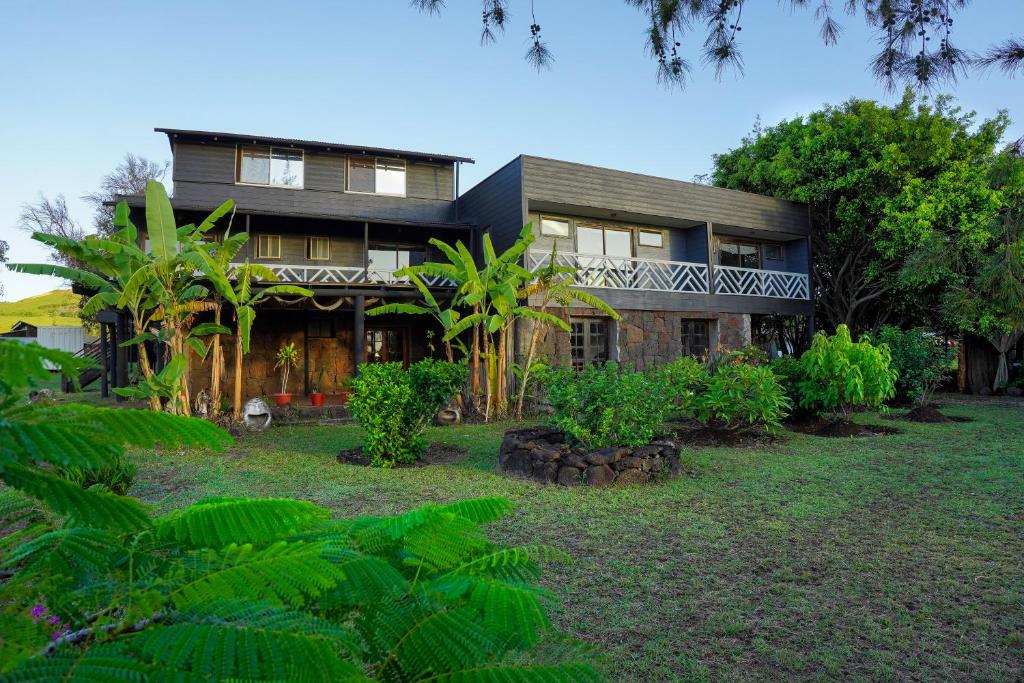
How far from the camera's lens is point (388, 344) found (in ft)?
60.1

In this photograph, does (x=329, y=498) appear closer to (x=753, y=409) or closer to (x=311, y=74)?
(x=753, y=409)

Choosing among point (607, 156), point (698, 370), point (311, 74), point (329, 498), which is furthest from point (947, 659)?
point (607, 156)

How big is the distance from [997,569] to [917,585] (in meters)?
0.80

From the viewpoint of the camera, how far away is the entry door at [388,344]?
714 inches

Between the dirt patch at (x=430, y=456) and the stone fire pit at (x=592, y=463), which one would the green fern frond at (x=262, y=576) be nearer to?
the stone fire pit at (x=592, y=463)

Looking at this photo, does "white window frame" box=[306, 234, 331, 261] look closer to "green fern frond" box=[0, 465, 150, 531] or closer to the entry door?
the entry door

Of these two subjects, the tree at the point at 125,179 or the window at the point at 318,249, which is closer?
the window at the point at 318,249

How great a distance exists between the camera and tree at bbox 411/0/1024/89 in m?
4.11

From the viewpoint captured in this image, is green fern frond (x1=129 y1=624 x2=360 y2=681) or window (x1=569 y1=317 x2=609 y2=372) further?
window (x1=569 y1=317 x2=609 y2=372)

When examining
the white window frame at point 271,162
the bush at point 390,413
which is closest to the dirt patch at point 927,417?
the bush at point 390,413

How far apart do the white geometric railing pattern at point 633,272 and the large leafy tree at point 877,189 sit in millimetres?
4933

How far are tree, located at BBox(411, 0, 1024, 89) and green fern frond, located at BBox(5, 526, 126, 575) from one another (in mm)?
3965

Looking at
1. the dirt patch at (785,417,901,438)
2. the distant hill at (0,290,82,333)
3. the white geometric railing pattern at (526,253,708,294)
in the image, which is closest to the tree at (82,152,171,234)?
the distant hill at (0,290,82,333)

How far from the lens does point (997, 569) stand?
4.05 metres
